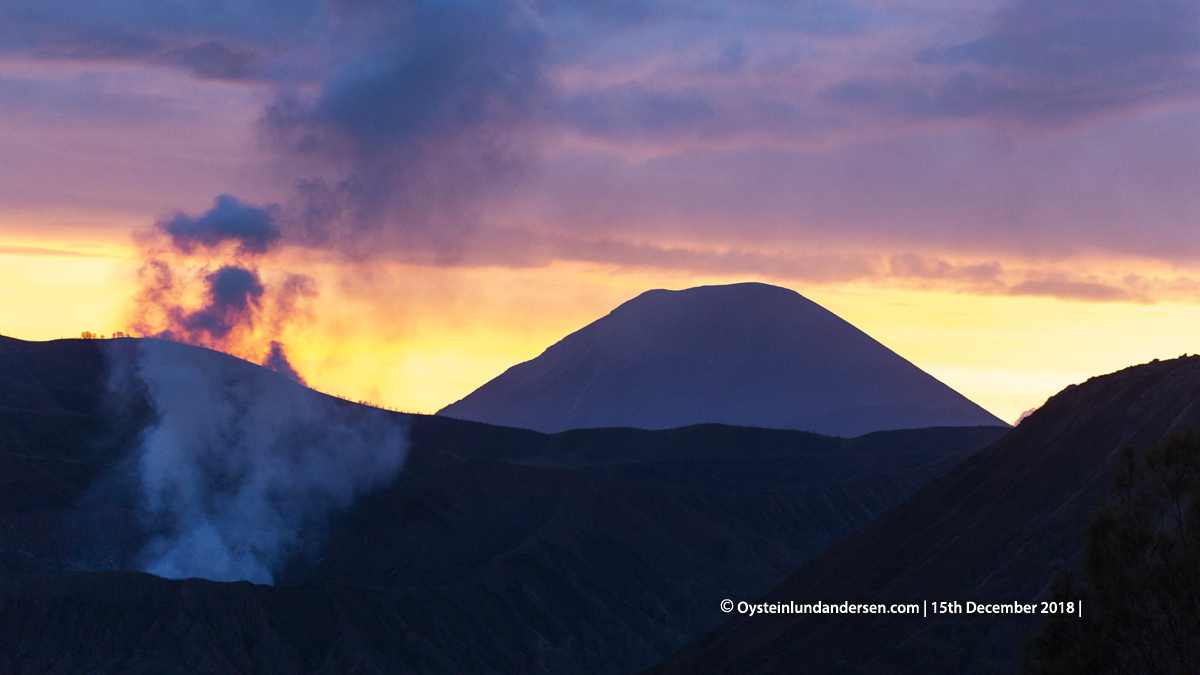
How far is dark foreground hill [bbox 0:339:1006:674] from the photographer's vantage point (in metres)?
76.2

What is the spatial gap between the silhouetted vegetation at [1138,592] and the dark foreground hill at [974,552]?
22.1m

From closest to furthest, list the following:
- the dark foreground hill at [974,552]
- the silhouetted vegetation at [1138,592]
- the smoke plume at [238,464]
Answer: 1. the silhouetted vegetation at [1138,592]
2. the dark foreground hill at [974,552]
3. the smoke plume at [238,464]

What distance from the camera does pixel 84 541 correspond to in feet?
301

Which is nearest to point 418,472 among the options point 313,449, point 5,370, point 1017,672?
point 313,449

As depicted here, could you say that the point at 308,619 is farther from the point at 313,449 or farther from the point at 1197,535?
the point at 1197,535

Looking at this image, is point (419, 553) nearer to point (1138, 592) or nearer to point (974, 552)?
point (974, 552)

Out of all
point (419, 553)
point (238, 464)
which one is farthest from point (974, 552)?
point (238, 464)

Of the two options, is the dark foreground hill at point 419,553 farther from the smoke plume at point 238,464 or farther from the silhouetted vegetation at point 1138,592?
the silhouetted vegetation at point 1138,592

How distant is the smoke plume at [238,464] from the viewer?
9719 centimetres

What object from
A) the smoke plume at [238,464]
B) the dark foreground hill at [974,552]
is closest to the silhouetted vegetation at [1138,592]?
the dark foreground hill at [974,552]

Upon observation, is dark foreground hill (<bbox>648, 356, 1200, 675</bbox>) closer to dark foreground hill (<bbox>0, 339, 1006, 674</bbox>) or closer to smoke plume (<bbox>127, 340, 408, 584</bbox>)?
dark foreground hill (<bbox>0, 339, 1006, 674</bbox>)

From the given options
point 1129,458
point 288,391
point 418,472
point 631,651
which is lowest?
point 631,651

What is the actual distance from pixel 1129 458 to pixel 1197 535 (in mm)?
2251

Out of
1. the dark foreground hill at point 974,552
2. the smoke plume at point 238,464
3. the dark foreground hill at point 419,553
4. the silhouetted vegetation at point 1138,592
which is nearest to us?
the silhouetted vegetation at point 1138,592
